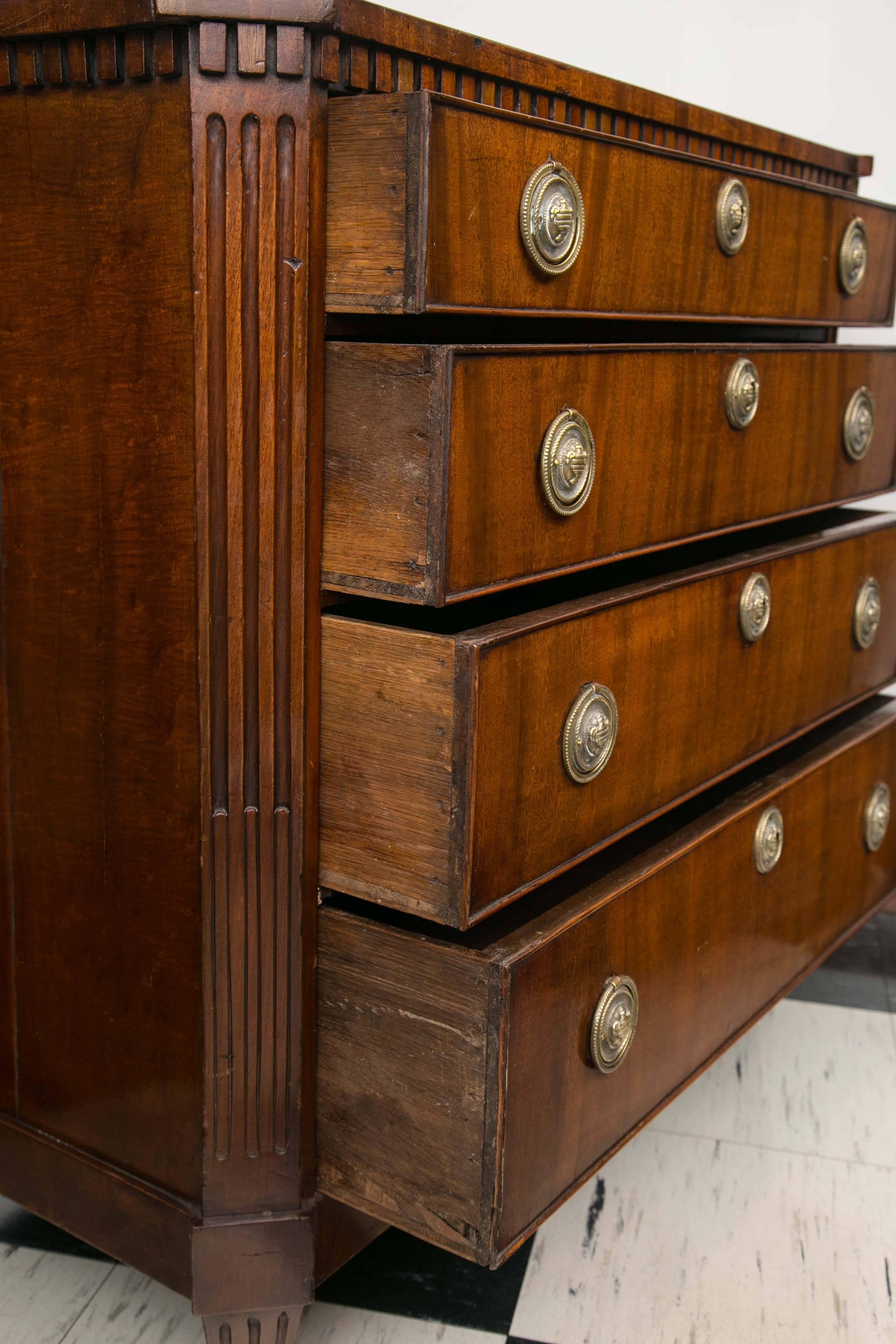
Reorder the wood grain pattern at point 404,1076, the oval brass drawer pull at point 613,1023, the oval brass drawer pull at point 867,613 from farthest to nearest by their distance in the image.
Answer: the oval brass drawer pull at point 867,613 < the oval brass drawer pull at point 613,1023 < the wood grain pattern at point 404,1076

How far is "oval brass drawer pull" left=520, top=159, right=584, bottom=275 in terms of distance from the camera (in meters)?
0.83

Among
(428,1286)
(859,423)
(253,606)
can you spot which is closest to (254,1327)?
(428,1286)

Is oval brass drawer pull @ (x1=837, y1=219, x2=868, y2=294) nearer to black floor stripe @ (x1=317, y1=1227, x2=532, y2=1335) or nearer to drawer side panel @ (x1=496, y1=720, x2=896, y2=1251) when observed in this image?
drawer side panel @ (x1=496, y1=720, x2=896, y2=1251)

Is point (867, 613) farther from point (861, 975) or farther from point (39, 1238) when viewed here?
point (39, 1238)

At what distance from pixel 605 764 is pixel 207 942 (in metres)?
0.30

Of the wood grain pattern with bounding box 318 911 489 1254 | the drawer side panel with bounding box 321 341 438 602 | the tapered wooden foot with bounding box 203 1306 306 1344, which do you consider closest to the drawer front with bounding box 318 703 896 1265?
the wood grain pattern with bounding box 318 911 489 1254

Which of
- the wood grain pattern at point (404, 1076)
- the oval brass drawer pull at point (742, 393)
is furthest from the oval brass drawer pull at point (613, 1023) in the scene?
the oval brass drawer pull at point (742, 393)

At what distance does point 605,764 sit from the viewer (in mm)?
977

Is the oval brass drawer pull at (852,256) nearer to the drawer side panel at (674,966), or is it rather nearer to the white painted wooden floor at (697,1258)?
the drawer side panel at (674,966)

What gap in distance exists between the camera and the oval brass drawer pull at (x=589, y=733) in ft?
3.00

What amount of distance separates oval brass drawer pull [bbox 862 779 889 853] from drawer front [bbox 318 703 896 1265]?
0.39 m

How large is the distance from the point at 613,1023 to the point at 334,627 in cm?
36

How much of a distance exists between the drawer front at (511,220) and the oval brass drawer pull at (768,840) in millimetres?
441

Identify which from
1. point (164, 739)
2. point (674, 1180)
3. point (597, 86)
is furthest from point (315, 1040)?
point (597, 86)
